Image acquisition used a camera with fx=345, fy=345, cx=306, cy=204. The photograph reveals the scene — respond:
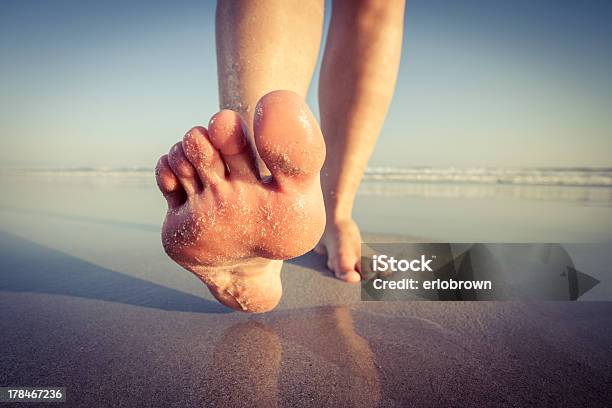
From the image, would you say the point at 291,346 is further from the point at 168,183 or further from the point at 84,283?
the point at 84,283

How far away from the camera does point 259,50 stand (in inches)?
30.5

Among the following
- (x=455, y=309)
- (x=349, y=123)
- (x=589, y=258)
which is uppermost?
(x=349, y=123)

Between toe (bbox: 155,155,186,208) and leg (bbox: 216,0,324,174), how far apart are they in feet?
0.63

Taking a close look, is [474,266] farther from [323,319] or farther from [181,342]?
[181,342]

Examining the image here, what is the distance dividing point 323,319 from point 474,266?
681 millimetres

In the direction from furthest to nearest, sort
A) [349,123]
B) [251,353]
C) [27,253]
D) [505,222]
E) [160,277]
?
[505,222]
[27,253]
[349,123]
[160,277]
[251,353]

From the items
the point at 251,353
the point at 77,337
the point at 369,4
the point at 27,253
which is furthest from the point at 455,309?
the point at 27,253

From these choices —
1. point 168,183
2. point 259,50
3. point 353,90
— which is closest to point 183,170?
point 168,183

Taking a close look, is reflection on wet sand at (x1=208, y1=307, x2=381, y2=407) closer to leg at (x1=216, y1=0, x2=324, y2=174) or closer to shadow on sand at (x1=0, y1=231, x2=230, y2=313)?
shadow on sand at (x1=0, y1=231, x2=230, y2=313)

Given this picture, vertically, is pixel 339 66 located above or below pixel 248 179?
above

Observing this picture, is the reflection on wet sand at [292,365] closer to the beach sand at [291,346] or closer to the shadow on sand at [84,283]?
the beach sand at [291,346]

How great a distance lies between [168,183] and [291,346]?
1.32 ft

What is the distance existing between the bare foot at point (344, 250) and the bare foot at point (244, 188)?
1.93 feet

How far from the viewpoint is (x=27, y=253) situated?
1.37 m
